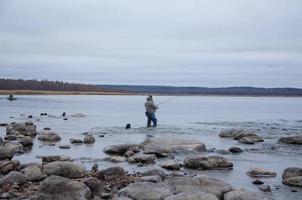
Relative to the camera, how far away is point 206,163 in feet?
57.6

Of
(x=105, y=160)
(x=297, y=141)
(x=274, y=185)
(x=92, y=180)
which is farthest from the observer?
(x=297, y=141)

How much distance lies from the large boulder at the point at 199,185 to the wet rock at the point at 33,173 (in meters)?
3.81

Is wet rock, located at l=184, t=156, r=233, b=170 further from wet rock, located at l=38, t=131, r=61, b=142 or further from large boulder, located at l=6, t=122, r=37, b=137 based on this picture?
large boulder, located at l=6, t=122, r=37, b=137

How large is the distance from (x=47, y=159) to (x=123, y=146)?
4.62m

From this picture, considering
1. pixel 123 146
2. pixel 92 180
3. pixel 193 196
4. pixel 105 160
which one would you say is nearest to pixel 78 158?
pixel 105 160

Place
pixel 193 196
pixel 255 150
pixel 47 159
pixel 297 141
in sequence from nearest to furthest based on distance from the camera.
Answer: pixel 193 196 → pixel 47 159 → pixel 255 150 → pixel 297 141

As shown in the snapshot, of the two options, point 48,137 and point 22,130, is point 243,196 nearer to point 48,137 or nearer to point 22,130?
point 48,137

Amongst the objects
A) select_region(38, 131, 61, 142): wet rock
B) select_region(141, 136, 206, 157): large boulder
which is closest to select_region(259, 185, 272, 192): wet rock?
select_region(141, 136, 206, 157): large boulder

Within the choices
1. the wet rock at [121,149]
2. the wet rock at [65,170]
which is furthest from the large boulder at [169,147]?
the wet rock at [65,170]

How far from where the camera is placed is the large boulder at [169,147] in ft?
67.2

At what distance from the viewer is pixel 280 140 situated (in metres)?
27.1

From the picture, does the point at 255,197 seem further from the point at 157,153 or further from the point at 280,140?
the point at 280,140

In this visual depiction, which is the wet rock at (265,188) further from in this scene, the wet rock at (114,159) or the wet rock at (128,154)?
the wet rock at (128,154)

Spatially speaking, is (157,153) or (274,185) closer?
(274,185)
